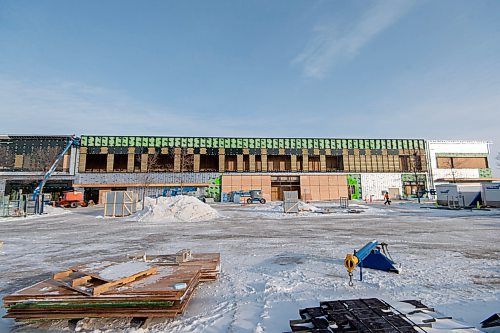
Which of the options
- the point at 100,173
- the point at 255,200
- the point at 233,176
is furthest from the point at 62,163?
the point at 255,200

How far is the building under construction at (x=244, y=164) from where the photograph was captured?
159ft

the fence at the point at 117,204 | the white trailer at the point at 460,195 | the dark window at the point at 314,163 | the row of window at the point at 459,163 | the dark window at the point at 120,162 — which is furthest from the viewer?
the row of window at the point at 459,163

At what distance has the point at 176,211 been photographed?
21.1m

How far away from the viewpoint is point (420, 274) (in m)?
6.38

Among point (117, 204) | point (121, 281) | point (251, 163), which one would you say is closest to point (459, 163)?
point (251, 163)

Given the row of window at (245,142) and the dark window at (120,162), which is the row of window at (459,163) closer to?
the row of window at (245,142)

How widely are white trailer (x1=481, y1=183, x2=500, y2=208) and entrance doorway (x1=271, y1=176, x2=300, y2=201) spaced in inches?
1115

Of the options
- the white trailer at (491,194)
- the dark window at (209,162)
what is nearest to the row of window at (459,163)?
the white trailer at (491,194)

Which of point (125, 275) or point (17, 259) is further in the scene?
point (17, 259)

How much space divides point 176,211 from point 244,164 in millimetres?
33004

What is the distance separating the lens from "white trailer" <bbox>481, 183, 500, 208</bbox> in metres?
26.7

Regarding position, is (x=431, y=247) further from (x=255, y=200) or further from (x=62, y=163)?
(x=62, y=163)

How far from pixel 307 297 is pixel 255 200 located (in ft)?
127

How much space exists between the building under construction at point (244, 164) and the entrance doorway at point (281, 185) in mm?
195
